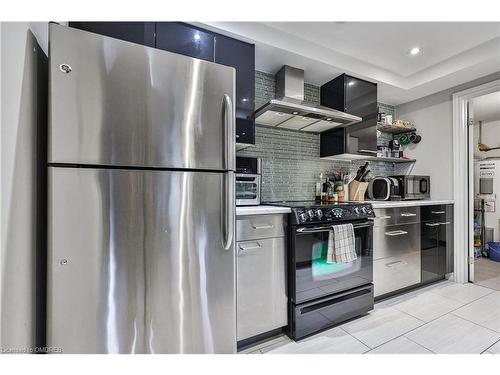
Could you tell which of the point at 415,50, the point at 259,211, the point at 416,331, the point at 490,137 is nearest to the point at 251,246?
the point at 259,211

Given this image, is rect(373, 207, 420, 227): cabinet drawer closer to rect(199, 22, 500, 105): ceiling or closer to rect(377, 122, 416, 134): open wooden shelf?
rect(377, 122, 416, 134): open wooden shelf

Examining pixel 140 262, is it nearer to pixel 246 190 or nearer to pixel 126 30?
pixel 246 190

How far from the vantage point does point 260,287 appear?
1.49 meters

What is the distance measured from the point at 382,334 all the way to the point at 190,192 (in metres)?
1.74

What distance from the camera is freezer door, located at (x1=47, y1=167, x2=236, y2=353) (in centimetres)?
83

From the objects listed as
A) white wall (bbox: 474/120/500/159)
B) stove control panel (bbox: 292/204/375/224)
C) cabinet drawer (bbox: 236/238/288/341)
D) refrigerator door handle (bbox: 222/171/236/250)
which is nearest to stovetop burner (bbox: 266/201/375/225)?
stove control panel (bbox: 292/204/375/224)

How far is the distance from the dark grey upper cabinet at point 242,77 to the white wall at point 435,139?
8.24ft

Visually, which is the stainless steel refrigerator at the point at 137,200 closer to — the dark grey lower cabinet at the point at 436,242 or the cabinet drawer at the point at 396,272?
the cabinet drawer at the point at 396,272

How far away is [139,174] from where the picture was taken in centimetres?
93

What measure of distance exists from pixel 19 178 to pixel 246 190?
4.44 ft

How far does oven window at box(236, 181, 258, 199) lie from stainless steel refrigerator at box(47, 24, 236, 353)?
2.39 feet

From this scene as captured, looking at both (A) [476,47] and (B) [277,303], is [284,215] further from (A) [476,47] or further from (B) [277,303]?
(A) [476,47]

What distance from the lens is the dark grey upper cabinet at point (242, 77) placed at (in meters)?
1.67
